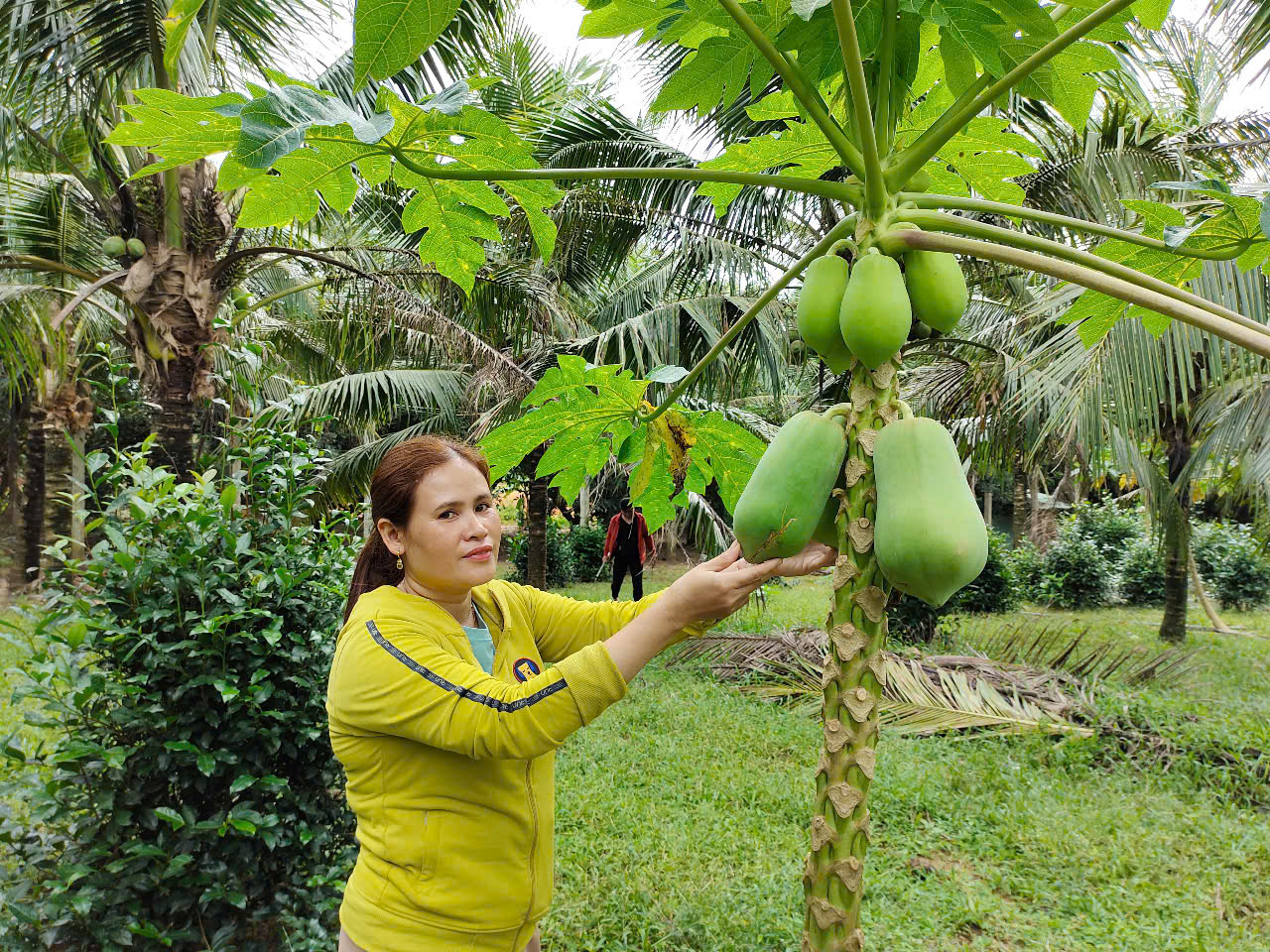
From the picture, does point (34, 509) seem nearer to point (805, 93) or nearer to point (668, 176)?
point (668, 176)

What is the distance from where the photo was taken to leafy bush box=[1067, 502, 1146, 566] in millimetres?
12867

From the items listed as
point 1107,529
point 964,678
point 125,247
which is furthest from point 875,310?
point 1107,529

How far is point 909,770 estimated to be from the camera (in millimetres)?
4812

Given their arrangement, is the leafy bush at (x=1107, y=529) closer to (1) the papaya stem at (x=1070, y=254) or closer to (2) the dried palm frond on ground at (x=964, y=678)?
(2) the dried palm frond on ground at (x=964, y=678)

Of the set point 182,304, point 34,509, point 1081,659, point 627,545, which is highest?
point 182,304

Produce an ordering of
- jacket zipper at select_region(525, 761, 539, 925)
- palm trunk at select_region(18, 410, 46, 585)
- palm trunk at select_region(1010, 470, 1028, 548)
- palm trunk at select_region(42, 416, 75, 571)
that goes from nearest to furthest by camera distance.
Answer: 1. jacket zipper at select_region(525, 761, 539, 925)
2. palm trunk at select_region(42, 416, 75, 571)
3. palm trunk at select_region(18, 410, 46, 585)
4. palm trunk at select_region(1010, 470, 1028, 548)

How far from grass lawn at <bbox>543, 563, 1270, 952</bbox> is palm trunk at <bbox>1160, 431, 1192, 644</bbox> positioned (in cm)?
237

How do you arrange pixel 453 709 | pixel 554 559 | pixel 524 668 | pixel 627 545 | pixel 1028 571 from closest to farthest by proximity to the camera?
pixel 453 709, pixel 524 668, pixel 627 545, pixel 1028 571, pixel 554 559

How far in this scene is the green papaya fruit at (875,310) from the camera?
83cm

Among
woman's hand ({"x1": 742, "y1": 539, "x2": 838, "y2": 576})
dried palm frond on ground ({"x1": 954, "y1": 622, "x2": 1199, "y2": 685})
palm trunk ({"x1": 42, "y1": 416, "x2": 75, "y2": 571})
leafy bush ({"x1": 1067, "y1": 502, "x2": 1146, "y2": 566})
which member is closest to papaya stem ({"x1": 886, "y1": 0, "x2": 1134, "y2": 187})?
woman's hand ({"x1": 742, "y1": 539, "x2": 838, "y2": 576})

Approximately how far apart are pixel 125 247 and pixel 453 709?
14.7 feet

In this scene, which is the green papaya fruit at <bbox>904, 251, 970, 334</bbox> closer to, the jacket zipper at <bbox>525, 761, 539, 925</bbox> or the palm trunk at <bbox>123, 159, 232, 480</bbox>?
the jacket zipper at <bbox>525, 761, 539, 925</bbox>

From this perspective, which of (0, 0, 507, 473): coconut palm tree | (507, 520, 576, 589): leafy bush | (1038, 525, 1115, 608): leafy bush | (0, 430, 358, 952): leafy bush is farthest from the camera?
(507, 520, 576, 589): leafy bush

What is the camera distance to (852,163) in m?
0.91
